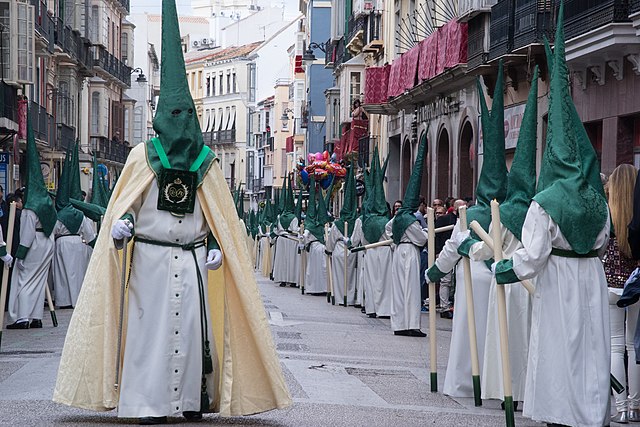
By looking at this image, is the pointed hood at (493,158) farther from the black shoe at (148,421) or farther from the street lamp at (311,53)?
the street lamp at (311,53)

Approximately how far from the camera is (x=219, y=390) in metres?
9.65

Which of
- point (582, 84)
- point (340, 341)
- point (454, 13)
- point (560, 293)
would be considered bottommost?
point (340, 341)

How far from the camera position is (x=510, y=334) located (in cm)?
1080

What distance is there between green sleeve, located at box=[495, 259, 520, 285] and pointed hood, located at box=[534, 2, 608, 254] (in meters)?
0.41

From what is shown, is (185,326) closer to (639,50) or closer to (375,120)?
(639,50)

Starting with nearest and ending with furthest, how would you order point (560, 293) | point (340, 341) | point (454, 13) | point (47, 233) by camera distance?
point (560, 293) < point (340, 341) < point (47, 233) < point (454, 13)

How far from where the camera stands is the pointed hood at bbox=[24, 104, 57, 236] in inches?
689

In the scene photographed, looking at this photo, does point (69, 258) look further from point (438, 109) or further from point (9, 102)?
point (438, 109)

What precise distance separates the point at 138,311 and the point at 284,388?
111 centimetres

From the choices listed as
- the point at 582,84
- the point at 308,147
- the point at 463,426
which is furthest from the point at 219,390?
the point at 308,147

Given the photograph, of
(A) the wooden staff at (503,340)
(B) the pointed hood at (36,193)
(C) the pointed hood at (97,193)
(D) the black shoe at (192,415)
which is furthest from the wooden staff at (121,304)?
(C) the pointed hood at (97,193)

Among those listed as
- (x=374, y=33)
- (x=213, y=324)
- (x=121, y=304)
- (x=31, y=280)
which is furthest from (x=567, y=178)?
(x=374, y=33)

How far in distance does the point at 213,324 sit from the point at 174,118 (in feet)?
4.65

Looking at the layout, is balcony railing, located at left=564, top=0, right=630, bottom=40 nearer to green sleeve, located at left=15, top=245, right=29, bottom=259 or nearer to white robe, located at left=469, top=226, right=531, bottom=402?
green sleeve, located at left=15, top=245, right=29, bottom=259
